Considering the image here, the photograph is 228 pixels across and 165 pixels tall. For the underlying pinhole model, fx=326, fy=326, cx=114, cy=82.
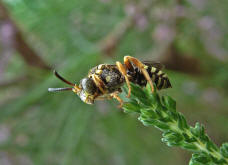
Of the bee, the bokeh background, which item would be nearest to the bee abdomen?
the bee

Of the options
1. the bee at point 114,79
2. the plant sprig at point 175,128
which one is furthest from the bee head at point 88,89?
the plant sprig at point 175,128

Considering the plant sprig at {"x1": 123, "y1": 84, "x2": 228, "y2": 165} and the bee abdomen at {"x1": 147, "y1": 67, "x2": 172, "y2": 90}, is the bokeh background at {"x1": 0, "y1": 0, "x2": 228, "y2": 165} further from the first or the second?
the plant sprig at {"x1": 123, "y1": 84, "x2": 228, "y2": 165}

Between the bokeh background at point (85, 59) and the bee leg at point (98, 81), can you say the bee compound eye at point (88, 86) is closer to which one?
the bee leg at point (98, 81)

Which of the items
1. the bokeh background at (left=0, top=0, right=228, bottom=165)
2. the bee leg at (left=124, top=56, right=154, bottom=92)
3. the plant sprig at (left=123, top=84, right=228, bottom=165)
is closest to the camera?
the plant sprig at (left=123, top=84, right=228, bottom=165)

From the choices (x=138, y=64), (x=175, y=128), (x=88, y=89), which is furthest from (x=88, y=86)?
(x=175, y=128)

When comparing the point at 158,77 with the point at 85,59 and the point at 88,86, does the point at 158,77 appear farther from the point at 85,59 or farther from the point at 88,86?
the point at 85,59

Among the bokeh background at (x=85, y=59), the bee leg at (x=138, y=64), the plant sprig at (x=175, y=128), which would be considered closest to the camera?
the plant sprig at (x=175, y=128)

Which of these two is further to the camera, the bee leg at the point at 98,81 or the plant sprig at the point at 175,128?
the bee leg at the point at 98,81
